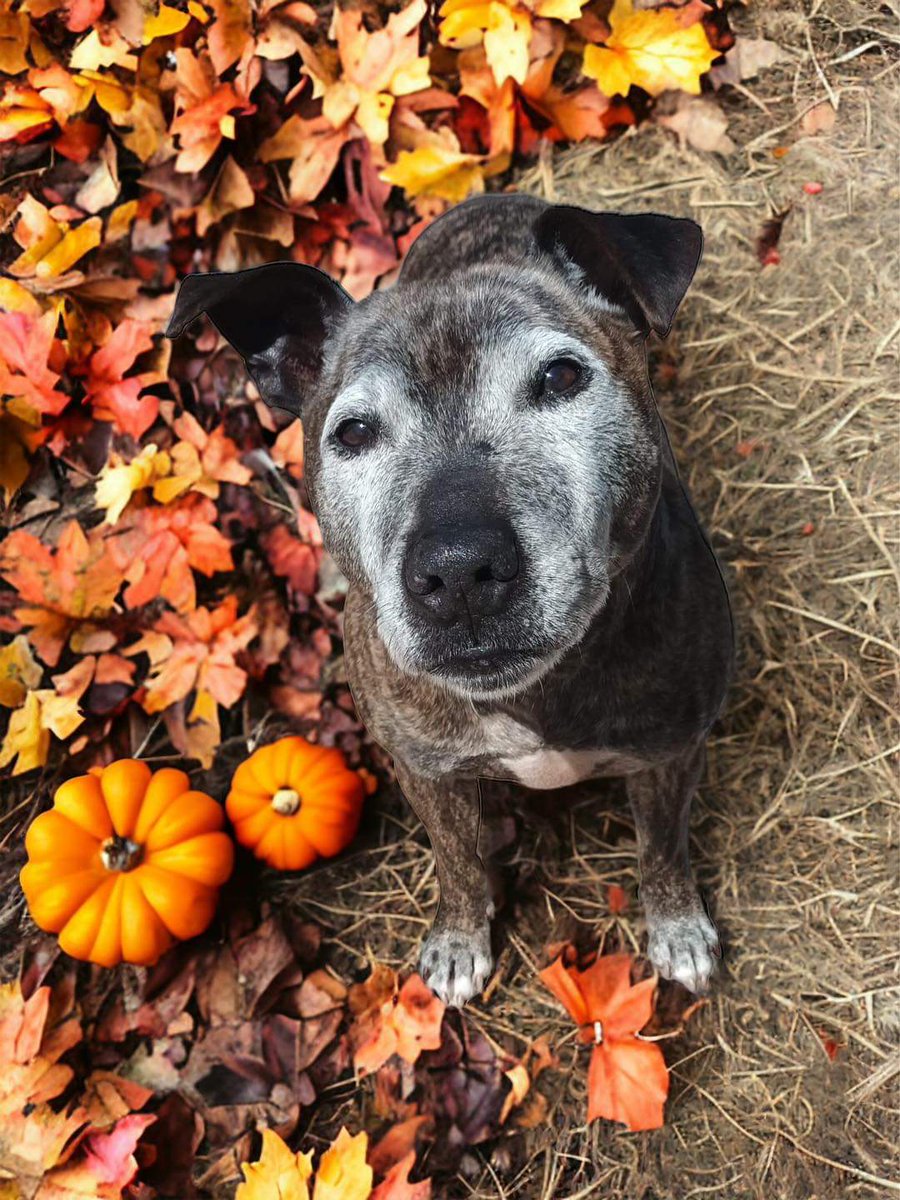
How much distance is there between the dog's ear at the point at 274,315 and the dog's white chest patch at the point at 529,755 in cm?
113

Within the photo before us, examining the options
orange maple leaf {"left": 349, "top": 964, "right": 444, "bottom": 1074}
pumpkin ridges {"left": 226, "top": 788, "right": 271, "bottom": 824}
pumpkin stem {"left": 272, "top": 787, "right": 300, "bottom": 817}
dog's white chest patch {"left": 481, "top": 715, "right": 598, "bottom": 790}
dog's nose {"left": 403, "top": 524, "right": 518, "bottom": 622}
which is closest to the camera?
dog's nose {"left": 403, "top": 524, "right": 518, "bottom": 622}

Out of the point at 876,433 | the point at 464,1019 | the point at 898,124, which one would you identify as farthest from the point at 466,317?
the point at 898,124

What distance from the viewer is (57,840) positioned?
3658mm

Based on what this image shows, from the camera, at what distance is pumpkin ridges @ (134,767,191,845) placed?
3.80 metres

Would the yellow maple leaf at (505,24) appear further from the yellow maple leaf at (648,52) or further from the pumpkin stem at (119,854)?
the pumpkin stem at (119,854)

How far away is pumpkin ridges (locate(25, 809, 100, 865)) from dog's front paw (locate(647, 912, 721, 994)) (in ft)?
6.09

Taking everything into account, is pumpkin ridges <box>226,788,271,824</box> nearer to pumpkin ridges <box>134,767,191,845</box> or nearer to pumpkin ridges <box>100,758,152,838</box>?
pumpkin ridges <box>134,767,191,845</box>

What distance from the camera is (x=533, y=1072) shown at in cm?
357

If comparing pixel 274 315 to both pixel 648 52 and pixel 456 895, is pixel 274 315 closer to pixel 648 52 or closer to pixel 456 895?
pixel 456 895

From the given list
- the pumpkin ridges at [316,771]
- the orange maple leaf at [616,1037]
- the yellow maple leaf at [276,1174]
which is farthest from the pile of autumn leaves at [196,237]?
the yellow maple leaf at [276,1174]

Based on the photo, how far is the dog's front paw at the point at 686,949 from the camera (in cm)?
353

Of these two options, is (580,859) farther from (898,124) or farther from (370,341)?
(898,124)

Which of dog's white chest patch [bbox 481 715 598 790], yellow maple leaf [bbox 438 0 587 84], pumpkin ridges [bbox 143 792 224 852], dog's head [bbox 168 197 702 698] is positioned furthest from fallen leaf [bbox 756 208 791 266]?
pumpkin ridges [bbox 143 792 224 852]

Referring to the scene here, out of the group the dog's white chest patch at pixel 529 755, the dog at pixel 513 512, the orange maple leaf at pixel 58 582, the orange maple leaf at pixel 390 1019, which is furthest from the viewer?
the orange maple leaf at pixel 58 582
